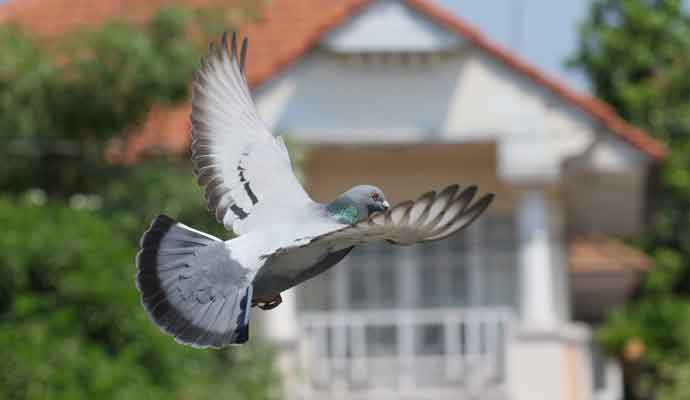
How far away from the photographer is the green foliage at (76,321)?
12.2 m

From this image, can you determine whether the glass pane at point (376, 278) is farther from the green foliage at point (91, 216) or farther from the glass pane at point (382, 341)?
the green foliage at point (91, 216)

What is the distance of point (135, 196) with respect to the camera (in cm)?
1466

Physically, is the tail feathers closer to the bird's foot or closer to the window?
the bird's foot

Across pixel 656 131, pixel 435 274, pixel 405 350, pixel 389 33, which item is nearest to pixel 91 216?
pixel 389 33

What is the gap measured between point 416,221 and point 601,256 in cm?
1527

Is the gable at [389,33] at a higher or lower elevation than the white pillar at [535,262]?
higher

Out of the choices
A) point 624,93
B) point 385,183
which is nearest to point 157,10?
point 385,183

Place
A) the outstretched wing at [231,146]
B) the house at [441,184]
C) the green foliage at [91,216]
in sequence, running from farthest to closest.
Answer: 1. the house at [441,184]
2. the green foliage at [91,216]
3. the outstretched wing at [231,146]

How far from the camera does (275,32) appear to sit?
1920cm

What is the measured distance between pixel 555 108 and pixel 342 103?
211 cm

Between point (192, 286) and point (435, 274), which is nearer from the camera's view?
point (192, 286)

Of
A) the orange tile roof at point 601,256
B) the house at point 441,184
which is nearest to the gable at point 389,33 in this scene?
the house at point 441,184

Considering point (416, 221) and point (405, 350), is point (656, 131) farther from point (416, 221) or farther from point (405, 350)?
point (416, 221)

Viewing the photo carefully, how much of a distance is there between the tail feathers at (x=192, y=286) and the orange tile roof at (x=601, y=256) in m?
14.7
